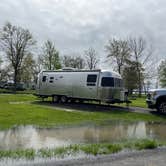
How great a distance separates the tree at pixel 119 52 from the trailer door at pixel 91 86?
32.7 meters

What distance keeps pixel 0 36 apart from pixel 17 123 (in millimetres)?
43249

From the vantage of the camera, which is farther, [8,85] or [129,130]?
[8,85]

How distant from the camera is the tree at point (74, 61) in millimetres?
74662

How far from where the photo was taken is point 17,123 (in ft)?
47.2

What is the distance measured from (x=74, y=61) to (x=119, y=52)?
62.1ft

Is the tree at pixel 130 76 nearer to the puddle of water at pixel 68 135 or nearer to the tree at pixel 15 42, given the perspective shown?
the tree at pixel 15 42

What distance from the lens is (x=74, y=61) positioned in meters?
76.2

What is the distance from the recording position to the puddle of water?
34.2ft

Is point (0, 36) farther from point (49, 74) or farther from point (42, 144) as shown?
point (42, 144)

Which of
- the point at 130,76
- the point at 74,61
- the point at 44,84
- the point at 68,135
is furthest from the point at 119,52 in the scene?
the point at 68,135

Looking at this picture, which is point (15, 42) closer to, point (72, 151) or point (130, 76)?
point (130, 76)

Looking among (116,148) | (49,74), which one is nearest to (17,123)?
(116,148)

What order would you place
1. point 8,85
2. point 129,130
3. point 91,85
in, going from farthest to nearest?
1. point 8,85
2. point 91,85
3. point 129,130

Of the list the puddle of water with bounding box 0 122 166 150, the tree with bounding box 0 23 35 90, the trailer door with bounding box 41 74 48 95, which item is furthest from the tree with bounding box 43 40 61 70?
the puddle of water with bounding box 0 122 166 150
